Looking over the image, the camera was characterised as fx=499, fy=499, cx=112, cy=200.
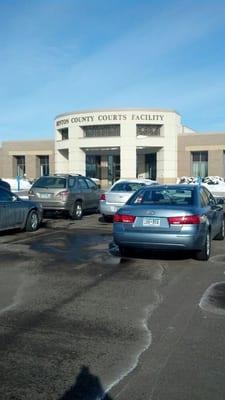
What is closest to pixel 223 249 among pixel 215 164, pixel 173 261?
pixel 173 261

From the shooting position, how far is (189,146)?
2221 inches

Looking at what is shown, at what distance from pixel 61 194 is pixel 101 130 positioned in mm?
39234

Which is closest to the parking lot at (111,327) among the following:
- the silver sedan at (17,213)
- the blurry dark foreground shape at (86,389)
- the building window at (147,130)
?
the blurry dark foreground shape at (86,389)

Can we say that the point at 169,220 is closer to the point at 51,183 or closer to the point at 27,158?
the point at 51,183

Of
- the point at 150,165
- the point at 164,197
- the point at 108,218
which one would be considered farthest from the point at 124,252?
the point at 150,165

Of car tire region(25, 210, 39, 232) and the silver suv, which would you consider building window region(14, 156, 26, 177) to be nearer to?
the silver suv

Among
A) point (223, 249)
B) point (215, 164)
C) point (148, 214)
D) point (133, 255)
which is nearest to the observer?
point (148, 214)

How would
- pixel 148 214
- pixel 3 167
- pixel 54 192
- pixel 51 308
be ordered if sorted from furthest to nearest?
pixel 3 167 → pixel 54 192 → pixel 148 214 → pixel 51 308

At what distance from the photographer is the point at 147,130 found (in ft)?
183

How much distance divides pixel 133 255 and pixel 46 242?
111 inches

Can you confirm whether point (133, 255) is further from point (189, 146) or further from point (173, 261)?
point (189, 146)

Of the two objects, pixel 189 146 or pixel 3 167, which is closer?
pixel 189 146

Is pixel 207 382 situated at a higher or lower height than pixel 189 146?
lower

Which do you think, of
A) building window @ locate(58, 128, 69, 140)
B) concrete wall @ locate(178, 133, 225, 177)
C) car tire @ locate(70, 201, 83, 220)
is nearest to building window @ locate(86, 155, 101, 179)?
building window @ locate(58, 128, 69, 140)
